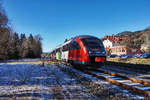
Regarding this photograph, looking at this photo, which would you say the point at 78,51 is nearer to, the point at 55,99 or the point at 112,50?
the point at 55,99

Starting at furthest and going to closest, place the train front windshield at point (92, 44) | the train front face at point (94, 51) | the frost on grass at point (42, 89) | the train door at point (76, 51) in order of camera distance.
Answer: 1. the train door at point (76, 51)
2. the train front windshield at point (92, 44)
3. the train front face at point (94, 51)
4. the frost on grass at point (42, 89)

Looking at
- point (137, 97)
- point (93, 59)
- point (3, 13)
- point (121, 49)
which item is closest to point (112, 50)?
point (121, 49)

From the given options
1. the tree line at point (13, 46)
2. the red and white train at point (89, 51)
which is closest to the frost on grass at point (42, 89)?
the red and white train at point (89, 51)

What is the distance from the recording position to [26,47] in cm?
5822

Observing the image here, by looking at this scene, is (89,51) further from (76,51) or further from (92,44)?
(76,51)

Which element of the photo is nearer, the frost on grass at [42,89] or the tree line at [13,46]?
the frost on grass at [42,89]

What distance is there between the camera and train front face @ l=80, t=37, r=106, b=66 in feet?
36.4

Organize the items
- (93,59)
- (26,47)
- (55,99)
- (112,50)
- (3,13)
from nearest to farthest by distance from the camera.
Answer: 1. (55,99)
2. (93,59)
3. (3,13)
4. (26,47)
5. (112,50)

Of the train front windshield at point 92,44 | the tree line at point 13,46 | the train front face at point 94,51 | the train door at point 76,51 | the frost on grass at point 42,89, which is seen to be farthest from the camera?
the tree line at point 13,46

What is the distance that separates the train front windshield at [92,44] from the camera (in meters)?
11.6

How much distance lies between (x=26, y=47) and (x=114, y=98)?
58735mm

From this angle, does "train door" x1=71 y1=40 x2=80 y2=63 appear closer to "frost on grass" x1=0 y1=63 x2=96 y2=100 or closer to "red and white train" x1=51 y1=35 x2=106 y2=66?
"red and white train" x1=51 y1=35 x2=106 y2=66

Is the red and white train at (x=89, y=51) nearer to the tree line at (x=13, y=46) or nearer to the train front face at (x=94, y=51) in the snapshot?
the train front face at (x=94, y=51)

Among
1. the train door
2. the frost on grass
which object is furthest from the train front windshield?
the frost on grass
